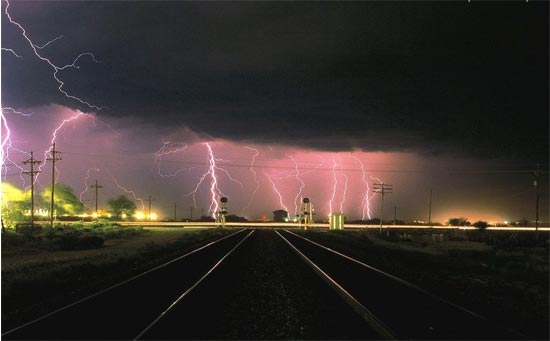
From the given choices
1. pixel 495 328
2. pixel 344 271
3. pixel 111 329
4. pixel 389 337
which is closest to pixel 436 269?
pixel 344 271

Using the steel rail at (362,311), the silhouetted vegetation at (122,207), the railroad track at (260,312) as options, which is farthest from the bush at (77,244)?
the silhouetted vegetation at (122,207)

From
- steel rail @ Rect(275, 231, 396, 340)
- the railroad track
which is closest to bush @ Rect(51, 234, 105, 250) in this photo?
the railroad track

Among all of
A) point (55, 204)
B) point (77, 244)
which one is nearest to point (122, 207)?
point (55, 204)

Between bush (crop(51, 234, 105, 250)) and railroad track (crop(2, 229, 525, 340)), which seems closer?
railroad track (crop(2, 229, 525, 340))

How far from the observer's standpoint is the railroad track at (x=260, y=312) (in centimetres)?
921

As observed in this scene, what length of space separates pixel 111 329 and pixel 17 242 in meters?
38.5

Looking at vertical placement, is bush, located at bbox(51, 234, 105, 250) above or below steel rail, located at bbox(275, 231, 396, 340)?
below

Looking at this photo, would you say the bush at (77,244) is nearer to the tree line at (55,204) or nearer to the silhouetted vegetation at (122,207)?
the tree line at (55,204)

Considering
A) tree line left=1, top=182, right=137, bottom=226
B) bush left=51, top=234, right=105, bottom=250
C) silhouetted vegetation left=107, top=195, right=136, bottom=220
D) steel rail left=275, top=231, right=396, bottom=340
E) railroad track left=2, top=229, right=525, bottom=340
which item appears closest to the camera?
steel rail left=275, top=231, right=396, bottom=340

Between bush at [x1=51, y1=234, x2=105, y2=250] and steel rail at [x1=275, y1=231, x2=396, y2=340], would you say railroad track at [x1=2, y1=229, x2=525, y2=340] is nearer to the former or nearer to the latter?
steel rail at [x1=275, y1=231, x2=396, y2=340]

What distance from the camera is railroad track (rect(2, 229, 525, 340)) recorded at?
30.2ft

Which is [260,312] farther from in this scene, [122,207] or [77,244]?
[122,207]

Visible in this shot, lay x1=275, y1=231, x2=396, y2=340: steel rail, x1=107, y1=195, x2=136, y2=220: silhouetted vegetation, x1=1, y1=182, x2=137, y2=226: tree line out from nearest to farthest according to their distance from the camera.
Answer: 1. x1=275, y1=231, x2=396, y2=340: steel rail
2. x1=1, y1=182, x2=137, y2=226: tree line
3. x1=107, y1=195, x2=136, y2=220: silhouetted vegetation

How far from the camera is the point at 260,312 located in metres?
11.3
